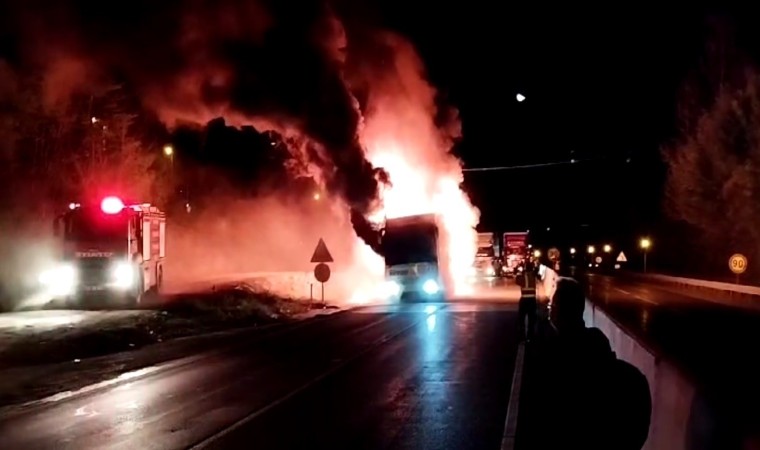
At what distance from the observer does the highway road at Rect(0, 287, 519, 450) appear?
10.3 m

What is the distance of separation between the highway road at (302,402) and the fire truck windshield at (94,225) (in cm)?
1182

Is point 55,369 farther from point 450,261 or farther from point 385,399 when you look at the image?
point 450,261

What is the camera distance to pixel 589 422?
412 cm

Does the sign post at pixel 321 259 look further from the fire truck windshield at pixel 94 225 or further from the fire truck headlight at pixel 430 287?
the fire truck windshield at pixel 94 225

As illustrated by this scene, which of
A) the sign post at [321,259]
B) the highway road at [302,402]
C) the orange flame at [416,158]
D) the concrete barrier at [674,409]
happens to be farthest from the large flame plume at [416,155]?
the concrete barrier at [674,409]

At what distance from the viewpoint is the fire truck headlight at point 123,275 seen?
104 ft

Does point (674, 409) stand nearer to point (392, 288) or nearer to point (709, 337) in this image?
point (709, 337)

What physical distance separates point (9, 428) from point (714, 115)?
43.0 meters

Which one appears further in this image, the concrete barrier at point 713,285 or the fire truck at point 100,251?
the concrete barrier at point 713,285

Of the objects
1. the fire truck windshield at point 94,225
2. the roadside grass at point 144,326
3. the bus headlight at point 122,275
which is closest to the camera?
the roadside grass at point 144,326

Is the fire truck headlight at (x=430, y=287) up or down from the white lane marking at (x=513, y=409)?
up

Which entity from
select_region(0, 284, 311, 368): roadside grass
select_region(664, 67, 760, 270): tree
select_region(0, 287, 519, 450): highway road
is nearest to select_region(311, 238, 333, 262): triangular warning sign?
select_region(0, 284, 311, 368): roadside grass

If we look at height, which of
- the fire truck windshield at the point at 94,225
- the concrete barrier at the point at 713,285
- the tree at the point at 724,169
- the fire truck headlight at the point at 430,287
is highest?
the tree at the point at 724,169

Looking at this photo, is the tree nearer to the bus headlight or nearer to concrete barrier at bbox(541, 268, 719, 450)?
the bus headlight
